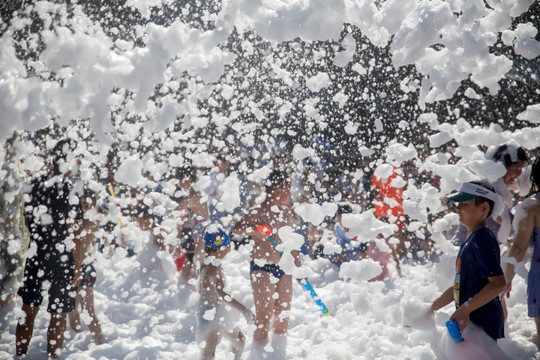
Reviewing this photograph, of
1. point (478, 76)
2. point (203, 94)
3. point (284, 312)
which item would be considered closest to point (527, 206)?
point (478, 76)

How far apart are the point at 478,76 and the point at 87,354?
435cm

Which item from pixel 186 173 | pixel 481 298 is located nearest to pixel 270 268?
pixel 481 298

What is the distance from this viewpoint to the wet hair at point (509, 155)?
3.04 meters

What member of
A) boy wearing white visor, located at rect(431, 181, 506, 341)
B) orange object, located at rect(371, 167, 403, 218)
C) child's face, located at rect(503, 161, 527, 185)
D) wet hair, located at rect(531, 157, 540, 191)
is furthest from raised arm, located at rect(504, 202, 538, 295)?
orange object, located at rect(371, 167, 403, 218)

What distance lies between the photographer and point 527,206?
8.33 ft

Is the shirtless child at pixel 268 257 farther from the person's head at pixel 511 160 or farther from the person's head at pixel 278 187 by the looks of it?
the person's head at pixel 511 160

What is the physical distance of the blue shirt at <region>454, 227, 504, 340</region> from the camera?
2.04 m

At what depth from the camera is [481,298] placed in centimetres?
198

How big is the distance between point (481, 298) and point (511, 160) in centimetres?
156

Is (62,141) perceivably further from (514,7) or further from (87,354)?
(514,7)

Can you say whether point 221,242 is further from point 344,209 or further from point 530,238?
point 344,209

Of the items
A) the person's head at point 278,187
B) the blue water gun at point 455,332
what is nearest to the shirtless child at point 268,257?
the person's head at point 278,187

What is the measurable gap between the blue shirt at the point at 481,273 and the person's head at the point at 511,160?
46.3 inches

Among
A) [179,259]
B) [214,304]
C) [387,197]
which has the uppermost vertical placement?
[387,197]
